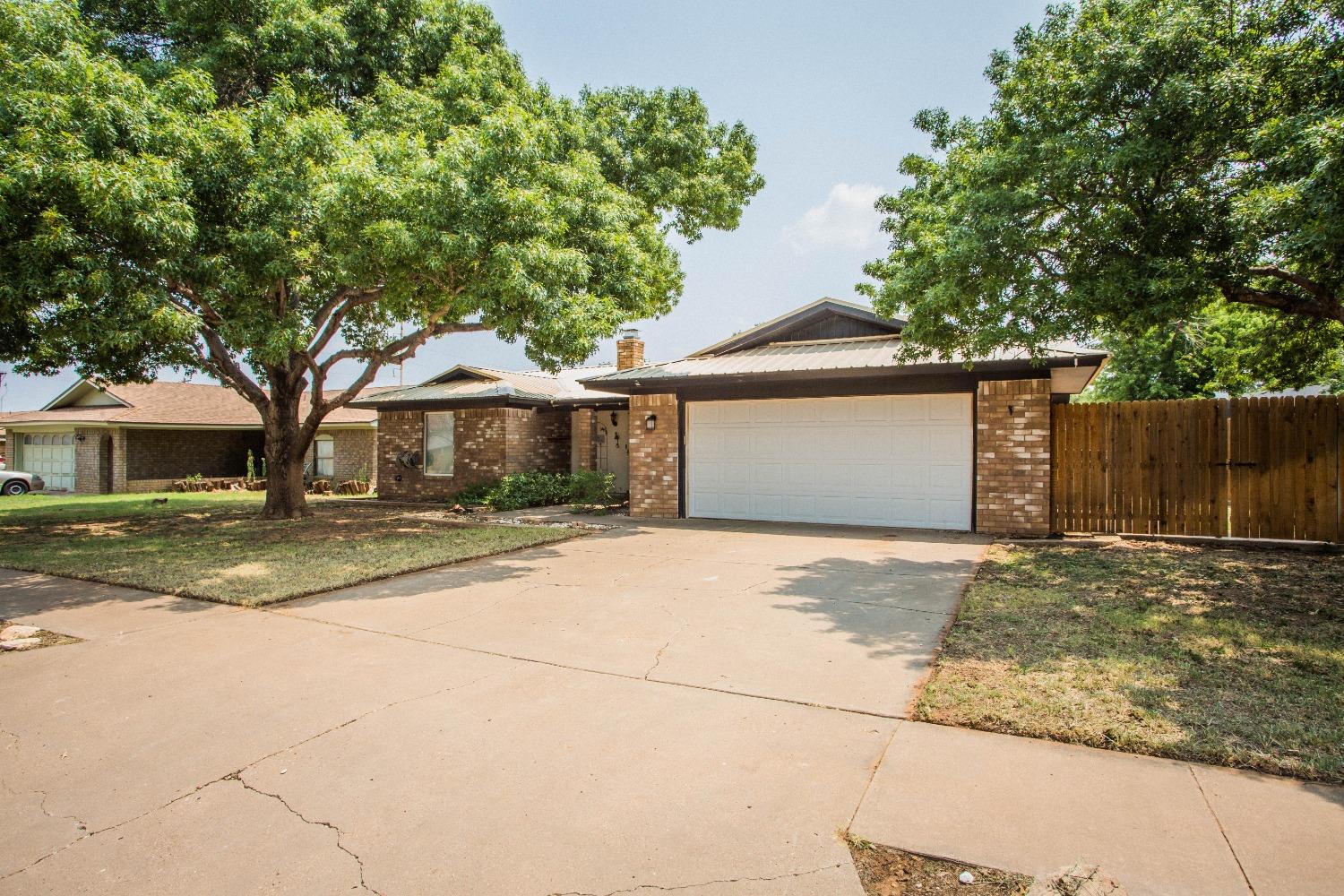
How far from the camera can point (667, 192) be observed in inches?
555

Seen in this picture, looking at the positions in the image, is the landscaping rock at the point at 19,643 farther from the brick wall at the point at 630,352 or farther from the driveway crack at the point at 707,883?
the brick wall at the point at 630,352

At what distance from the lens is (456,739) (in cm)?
357

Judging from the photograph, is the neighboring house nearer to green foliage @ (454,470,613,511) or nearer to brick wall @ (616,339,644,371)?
green foliage @ (454,470,613,511)

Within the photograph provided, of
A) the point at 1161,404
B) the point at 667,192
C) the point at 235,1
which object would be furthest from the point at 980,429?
the point at 235,1

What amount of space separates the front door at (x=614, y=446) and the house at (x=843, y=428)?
416 centimetres

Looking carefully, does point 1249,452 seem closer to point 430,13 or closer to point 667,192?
point 667,192

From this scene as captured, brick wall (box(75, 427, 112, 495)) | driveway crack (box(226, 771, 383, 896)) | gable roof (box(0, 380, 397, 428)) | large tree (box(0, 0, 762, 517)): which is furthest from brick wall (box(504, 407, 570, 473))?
brick wall (box(75, 427, 112, 495))

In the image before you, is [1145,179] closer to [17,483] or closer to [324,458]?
[324,458]

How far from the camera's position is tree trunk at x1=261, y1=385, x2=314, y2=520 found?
1295 centimetres

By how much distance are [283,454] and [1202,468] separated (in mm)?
15107

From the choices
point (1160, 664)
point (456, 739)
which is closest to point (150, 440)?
point (456, 739)

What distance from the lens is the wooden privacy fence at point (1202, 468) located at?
8.90m

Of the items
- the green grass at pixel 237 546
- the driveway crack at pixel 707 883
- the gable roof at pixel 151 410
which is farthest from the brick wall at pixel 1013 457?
the gable roof at pixel 151 410

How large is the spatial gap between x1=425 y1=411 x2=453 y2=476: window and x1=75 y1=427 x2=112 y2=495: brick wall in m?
12.3
